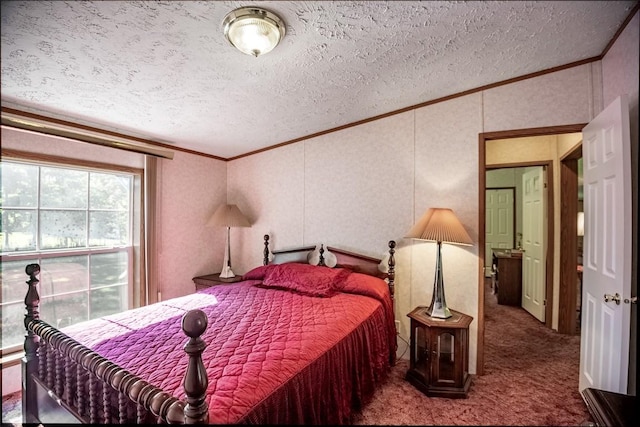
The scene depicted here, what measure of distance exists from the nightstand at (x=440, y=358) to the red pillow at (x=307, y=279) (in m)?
0.70

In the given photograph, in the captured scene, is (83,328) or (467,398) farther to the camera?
(467,398)

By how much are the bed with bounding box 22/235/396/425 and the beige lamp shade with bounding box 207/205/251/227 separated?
1.01 metres

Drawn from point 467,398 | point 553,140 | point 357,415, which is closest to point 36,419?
point 357,415

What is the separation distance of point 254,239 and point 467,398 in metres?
2.71

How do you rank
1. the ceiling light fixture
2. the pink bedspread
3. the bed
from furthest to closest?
the ceiling light fixture
the pink bedspread
the bed

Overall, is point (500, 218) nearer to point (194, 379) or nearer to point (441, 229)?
point (441, 229)

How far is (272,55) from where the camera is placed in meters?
1.85

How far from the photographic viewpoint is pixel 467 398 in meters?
2.17

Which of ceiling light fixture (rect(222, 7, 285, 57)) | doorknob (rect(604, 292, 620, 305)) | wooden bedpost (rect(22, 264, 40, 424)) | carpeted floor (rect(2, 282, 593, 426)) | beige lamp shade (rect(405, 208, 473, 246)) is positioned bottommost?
carpeted floor (rect(2, 282, 593, 426))

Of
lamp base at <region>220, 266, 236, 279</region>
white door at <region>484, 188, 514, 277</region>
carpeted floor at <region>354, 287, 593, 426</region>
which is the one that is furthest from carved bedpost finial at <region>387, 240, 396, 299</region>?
white door at <region>484, 188, 514, 277</region>

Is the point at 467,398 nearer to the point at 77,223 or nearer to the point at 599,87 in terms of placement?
the point at 599,87

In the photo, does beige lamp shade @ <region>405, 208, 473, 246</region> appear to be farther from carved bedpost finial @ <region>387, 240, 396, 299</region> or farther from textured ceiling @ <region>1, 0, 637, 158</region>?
textured ceiling @ <region>1, 0, 637, 158</region>

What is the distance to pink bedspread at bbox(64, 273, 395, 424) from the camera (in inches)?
50.0

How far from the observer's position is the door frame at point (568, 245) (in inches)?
133
